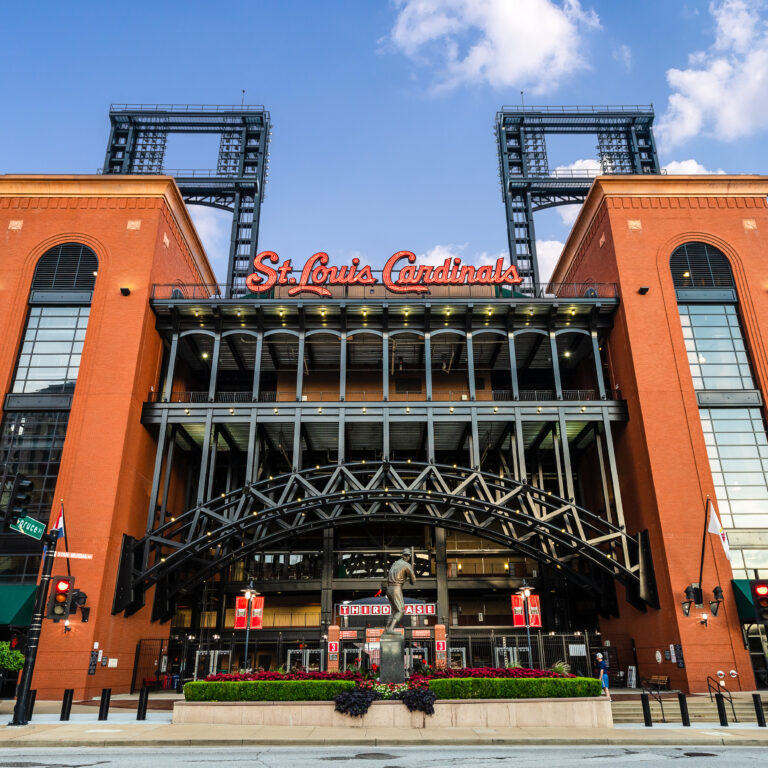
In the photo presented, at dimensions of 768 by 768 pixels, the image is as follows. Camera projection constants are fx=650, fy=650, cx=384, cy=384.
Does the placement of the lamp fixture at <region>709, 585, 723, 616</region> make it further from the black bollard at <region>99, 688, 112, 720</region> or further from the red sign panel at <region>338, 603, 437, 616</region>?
the black bollard at <region>99, 688, 112, 720</region>

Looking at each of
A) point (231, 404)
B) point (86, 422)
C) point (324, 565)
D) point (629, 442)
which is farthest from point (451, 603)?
point (86, 422)

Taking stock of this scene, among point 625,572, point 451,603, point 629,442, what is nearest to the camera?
point 625,572

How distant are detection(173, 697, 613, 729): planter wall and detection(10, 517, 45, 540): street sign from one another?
20.5 feet

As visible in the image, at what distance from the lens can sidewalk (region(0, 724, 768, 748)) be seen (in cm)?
1551

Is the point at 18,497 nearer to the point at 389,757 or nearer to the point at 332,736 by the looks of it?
the point at 332,736

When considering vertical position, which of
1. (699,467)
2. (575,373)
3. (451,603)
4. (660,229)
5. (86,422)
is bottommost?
(451,603)

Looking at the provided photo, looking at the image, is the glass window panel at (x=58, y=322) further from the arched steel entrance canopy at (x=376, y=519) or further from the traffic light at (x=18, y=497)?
the traffic light at (x=18, y=497)

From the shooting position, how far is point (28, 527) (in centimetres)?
1759

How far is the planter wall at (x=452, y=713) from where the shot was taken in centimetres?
1838

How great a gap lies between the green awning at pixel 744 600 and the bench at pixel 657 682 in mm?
4148

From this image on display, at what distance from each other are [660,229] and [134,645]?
114 ft

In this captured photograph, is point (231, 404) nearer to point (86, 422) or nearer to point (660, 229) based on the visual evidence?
point (86, 422)

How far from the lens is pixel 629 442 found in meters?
33.1

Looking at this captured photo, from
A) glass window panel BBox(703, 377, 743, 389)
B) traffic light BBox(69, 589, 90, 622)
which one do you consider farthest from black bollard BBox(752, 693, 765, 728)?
traffic light BBox(69, 589, 90, 622)
